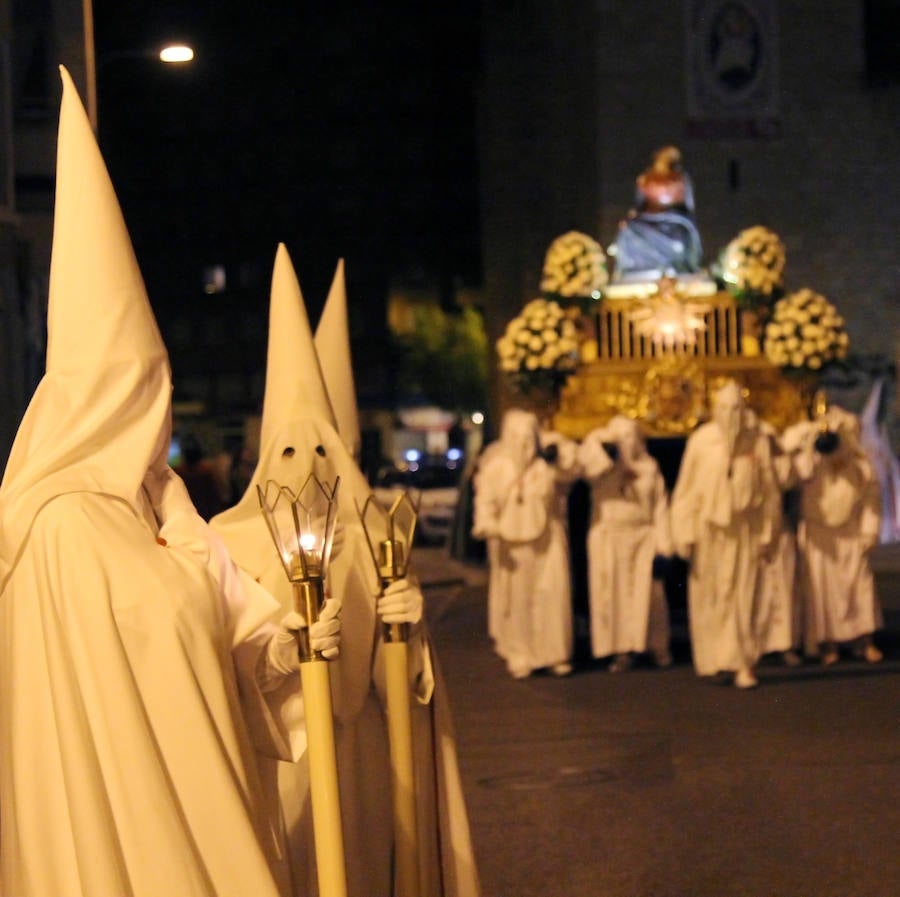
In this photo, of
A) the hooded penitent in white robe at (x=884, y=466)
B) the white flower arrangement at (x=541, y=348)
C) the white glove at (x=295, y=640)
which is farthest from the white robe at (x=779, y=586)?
the hooded penitent in white robe at (x=884, y=466)

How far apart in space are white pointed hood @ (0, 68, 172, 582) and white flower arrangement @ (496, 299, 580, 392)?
11820 mm

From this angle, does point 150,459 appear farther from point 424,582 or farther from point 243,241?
point 243,241

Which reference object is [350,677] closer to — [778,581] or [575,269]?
[778,581]

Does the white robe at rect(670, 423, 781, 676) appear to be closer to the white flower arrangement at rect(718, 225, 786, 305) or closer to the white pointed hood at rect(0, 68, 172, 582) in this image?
the white flower arrangement at rect(718, 225, 786, 305)

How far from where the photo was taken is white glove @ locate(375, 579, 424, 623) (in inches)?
197

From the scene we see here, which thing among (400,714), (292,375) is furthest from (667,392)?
(400,714)

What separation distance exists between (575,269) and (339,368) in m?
9.32

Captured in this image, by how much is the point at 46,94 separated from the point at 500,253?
3416 cm

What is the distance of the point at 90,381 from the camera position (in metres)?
4.19

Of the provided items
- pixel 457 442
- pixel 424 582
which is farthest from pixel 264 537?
pixel 457 442

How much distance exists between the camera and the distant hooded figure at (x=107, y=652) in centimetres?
396

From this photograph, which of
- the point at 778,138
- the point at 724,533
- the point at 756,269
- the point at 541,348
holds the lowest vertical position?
the point at 724,533

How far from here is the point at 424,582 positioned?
24.2 metres

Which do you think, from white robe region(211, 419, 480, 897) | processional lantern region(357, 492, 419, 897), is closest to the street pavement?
white robe region(211, 419, 480, 897)
